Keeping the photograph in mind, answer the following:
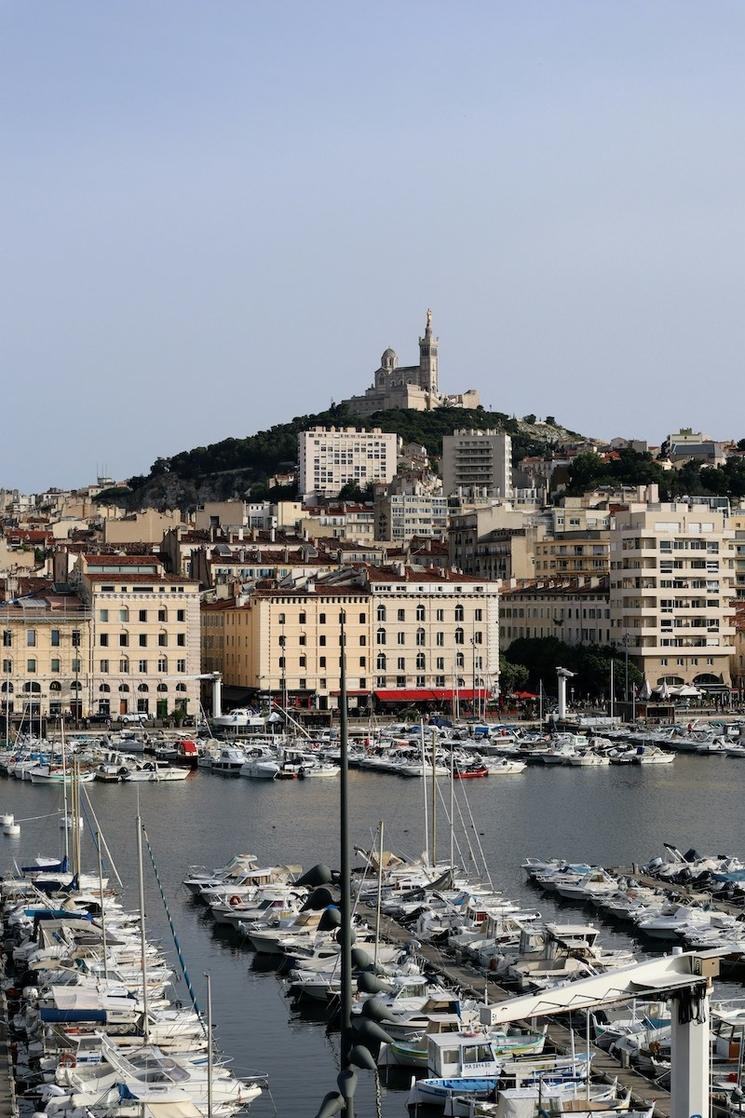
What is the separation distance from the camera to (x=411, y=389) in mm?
162875

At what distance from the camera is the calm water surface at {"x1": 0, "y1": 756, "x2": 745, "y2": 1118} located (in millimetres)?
23719

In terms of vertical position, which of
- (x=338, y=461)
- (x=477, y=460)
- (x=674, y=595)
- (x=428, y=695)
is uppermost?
(x=338, y=461)

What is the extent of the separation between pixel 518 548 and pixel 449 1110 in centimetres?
6973

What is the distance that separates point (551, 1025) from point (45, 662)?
151ft

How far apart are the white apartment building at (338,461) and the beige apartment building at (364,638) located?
6006 centimetres

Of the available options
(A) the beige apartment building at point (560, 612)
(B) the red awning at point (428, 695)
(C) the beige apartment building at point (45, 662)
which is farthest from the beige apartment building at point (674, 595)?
(C) the beige apartment building at point (45, 662)

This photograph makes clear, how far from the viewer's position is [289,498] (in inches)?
5310

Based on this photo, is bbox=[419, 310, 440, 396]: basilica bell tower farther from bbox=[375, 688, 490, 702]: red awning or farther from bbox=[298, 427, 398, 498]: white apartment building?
bbox=[375, 688, 490, 702]: red awning

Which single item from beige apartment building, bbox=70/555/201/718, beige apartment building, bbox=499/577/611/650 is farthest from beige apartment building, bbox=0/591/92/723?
beige apartment building, bbox=499/577/611/650

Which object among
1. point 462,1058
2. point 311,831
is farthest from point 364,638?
point 462,1058

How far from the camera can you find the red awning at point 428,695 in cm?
7275

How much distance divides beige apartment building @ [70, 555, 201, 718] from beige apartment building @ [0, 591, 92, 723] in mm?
389

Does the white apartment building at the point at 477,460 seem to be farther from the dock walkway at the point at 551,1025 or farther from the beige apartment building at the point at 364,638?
the dock walkway at the point at 551,1025

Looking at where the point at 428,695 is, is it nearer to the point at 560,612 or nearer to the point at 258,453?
the point at 560,612
